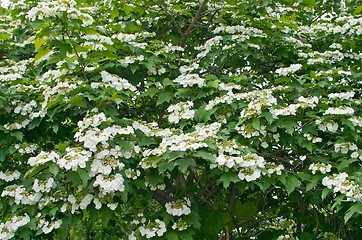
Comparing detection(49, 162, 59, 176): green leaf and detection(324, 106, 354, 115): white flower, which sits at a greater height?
detection(324, 106, 354, 115): white flower

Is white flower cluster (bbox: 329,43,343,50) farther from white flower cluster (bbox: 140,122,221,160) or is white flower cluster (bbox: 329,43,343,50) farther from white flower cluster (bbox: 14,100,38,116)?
white flower cluster (bbox: 14,100,38,116)

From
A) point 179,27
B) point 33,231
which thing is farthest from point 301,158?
point 33,231

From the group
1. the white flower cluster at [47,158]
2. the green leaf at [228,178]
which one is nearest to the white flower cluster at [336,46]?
the green leaf at [228,178]

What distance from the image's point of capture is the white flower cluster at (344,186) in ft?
6.54

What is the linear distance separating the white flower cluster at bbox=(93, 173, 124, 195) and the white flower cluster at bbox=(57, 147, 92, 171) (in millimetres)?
141

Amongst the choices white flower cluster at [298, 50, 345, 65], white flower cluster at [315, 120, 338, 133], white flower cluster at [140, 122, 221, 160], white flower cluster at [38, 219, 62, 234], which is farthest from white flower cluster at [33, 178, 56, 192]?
white flower cluster at [298, 50, 345, 65]

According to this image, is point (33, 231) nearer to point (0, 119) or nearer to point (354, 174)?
point (0, 119)

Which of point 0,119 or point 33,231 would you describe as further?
point 0,119

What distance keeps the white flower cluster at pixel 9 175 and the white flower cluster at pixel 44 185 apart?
0.43m

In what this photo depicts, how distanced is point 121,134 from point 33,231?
1014mm

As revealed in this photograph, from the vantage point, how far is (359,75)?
2.88 metres

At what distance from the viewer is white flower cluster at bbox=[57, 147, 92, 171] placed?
209 cm

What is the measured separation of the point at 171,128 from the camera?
115 inches

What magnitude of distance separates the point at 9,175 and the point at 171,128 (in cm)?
132
